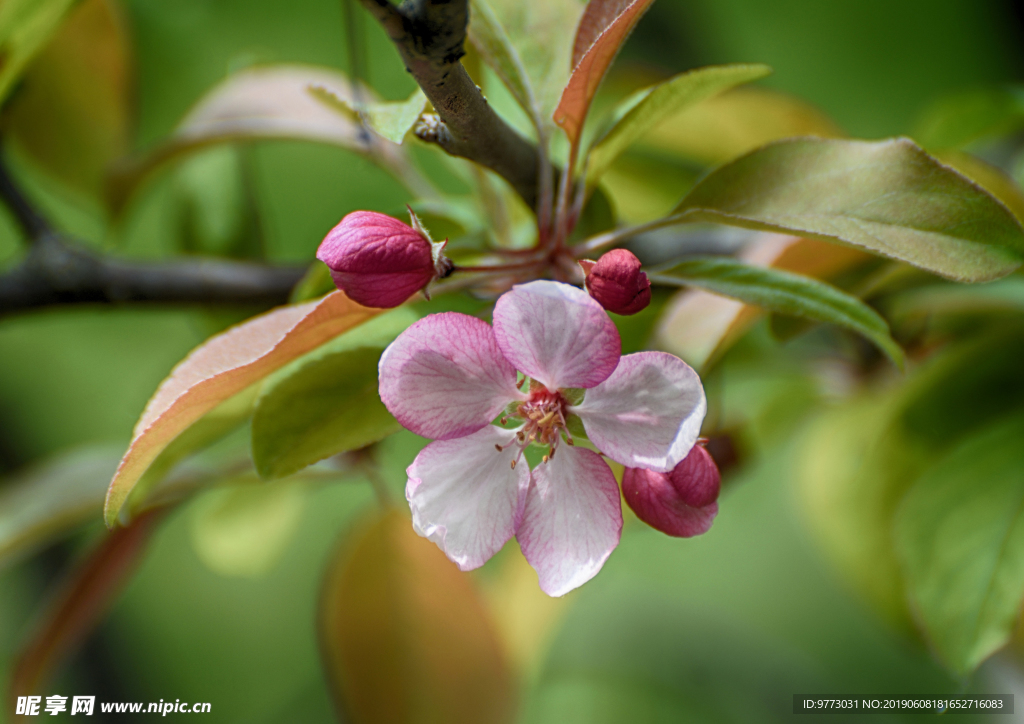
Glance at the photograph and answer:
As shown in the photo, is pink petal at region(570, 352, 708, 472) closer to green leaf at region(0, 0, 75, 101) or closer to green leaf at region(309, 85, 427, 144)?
green leaf at region(309, 85, 427, 144)

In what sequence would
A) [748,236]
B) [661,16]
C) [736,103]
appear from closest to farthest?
[748,236]
[736,103]
[661,16]

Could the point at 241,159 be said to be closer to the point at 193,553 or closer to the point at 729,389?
the point at 729,389

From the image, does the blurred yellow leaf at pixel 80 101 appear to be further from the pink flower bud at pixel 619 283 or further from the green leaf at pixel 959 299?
the green leaf at pixel 959 299

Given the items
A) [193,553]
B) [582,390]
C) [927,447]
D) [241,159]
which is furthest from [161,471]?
[193,553]

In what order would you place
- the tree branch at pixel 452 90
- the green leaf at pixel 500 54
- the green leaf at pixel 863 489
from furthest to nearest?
the green leaf at pixel 863 489
the green leaf at pixel 500 54
the tree branch at pixel 452 90

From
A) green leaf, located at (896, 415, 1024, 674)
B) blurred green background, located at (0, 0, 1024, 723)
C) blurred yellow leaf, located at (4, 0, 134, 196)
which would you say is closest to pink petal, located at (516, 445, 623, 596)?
green leaf, located at (896, 415, 1024, 674)

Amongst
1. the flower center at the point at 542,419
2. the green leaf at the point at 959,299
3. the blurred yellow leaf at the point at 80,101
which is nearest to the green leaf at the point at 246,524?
the blurred yellow leaf at the point at 80,101

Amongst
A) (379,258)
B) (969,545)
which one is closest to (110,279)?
(379,258)
